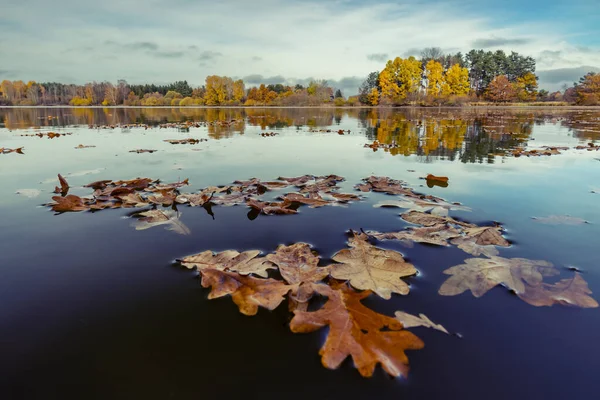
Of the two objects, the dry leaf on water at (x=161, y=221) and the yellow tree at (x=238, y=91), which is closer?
the dry leaf on water at (x=161, y=221)

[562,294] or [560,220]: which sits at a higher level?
[560,220]

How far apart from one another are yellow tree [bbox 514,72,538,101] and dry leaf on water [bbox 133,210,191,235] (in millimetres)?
89715

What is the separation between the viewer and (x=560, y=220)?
3.01m

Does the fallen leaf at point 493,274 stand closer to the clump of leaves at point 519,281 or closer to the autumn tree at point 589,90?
the clump of leaves at point 519,281

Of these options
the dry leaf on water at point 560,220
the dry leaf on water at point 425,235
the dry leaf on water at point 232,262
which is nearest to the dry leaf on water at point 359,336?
the dry leaf on water at point 232,262

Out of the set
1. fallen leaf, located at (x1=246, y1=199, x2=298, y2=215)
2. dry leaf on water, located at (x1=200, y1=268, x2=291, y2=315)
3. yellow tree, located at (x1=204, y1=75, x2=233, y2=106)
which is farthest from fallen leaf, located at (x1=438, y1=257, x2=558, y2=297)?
yellow tree, located at (x1=204, y1=75, x2=233, y2=106)

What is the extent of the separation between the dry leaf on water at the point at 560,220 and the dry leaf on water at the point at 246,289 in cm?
259

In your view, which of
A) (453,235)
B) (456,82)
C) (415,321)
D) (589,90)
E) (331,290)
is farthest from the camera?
(456,82)

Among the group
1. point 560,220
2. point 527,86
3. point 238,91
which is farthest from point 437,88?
point 560,220

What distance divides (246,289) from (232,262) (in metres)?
0.35

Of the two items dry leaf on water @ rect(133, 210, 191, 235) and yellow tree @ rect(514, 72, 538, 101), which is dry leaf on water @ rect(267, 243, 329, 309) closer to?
dry leaf on water @ rect(133, 210, 191, 235)

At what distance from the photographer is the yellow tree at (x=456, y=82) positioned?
73.1 m

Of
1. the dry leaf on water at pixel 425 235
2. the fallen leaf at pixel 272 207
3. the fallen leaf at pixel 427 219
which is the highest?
the fallen leaf at pixel 272 207

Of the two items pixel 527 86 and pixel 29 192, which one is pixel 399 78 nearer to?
pixel 527 86
